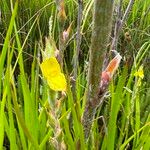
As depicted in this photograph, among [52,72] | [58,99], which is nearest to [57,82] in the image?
[52,72]

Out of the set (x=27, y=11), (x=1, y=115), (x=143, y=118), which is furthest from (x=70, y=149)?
(x=27, y=11)

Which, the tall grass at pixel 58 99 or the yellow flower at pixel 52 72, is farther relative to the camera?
the tall grass at pixel 58 99

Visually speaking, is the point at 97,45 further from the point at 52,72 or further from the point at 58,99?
the point at 58,99

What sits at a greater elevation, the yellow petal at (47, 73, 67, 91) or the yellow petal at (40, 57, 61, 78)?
the yellow petal at (40, 57, 61, 78)

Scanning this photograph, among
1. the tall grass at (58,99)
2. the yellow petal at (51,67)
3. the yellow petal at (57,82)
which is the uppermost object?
the yellow petal at (51,67)

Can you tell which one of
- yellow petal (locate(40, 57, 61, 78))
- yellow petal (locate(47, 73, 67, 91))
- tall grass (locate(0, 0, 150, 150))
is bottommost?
tall grass (locate(0, 0, 150, 150))

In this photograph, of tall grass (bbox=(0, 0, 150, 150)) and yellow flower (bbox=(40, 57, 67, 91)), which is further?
tall grass (bbox=(0, 0, 150, 150))

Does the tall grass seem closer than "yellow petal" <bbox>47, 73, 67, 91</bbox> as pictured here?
No

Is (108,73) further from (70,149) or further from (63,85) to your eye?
(70,149)
